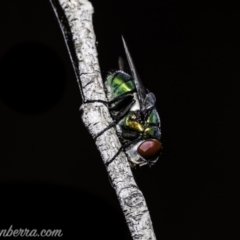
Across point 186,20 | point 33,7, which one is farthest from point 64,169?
point 186,20

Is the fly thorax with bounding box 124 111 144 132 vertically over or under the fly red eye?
over

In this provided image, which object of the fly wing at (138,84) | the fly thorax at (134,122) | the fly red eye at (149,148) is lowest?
the fly red eye at (149,148)


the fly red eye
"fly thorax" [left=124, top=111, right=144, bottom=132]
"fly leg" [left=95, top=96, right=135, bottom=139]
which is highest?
"fly leg" [left=95, top=96, right=135, bottom=139]

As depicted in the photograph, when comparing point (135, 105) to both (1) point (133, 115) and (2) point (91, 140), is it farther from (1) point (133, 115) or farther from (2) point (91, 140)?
(2) point (91, 140)

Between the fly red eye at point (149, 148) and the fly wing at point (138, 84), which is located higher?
the fly wing at point (138, 84)

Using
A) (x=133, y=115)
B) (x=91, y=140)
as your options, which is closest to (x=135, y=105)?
(x=133, y=115)
